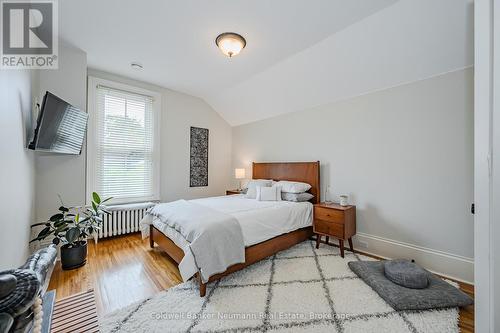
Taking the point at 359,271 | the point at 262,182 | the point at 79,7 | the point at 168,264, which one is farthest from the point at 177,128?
the point at 359,271

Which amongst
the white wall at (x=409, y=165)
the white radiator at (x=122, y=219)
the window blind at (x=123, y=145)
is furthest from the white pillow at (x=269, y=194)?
the window blind at (x=123, y=145)

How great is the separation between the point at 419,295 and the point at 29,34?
15.3 feet

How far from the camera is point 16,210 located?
1776 mm

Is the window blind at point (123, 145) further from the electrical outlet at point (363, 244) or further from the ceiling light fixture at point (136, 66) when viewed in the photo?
the electrical outlet at point (363, 244)

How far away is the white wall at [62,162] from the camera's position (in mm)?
2711

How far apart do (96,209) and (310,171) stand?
3.37m

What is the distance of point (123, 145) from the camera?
12.3 ft

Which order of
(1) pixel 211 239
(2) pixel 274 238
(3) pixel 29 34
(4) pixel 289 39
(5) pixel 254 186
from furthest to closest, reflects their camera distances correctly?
(5) pixel 254 186 < (2) pixel 274 238 < (4) pixel 289 39 < (3) pixel 29 34 < (1) pixel 211 239

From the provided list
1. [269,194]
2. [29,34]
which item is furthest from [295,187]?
[29,34]

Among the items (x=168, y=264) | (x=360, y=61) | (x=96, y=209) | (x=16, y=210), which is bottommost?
(x=168, y=264)

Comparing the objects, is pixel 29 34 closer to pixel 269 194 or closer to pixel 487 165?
pixel 269 194

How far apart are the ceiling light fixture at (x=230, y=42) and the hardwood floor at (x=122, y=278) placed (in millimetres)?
2789

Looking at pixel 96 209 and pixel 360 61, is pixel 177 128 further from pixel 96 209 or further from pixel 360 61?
pixel 360 61

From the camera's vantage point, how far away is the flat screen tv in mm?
1997
